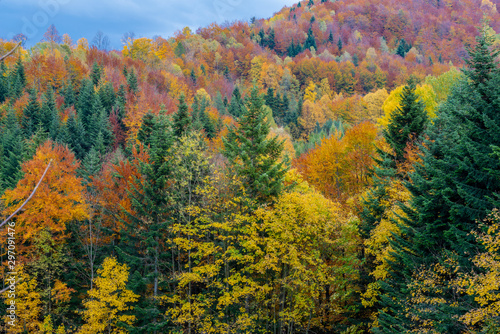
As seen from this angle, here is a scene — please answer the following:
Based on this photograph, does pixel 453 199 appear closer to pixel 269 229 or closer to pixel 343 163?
pixel 269 229

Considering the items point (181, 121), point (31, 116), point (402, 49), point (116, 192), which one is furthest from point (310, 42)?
point (116, 192)

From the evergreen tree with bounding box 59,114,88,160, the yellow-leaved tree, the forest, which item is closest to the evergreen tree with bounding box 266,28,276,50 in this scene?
the evergreen tree with bounding box 59,114,88,160

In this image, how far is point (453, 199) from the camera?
14445mm

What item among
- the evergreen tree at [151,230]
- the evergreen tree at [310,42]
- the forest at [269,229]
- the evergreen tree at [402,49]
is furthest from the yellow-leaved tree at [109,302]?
the evergreen tree at [402,49]

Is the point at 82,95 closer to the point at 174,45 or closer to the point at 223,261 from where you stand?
the point at 223,261

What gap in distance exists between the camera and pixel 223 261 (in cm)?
2150

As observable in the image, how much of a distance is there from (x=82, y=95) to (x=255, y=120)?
142 ft

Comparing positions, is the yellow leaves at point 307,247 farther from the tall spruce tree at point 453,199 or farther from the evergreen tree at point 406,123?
the evergreen tree at point 406,123

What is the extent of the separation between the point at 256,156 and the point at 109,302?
1353cm

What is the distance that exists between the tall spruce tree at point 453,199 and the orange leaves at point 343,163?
43.6 feet

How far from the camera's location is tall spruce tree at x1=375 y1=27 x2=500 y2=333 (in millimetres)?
12258

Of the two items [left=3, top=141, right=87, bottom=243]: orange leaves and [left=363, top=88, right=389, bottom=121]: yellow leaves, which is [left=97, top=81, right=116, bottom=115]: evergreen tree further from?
[left=363, top=88, right=389, bottom=121]: yellow leaves

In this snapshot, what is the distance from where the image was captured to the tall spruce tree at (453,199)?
12258mm

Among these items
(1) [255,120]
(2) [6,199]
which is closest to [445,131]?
(1) [255,120]
